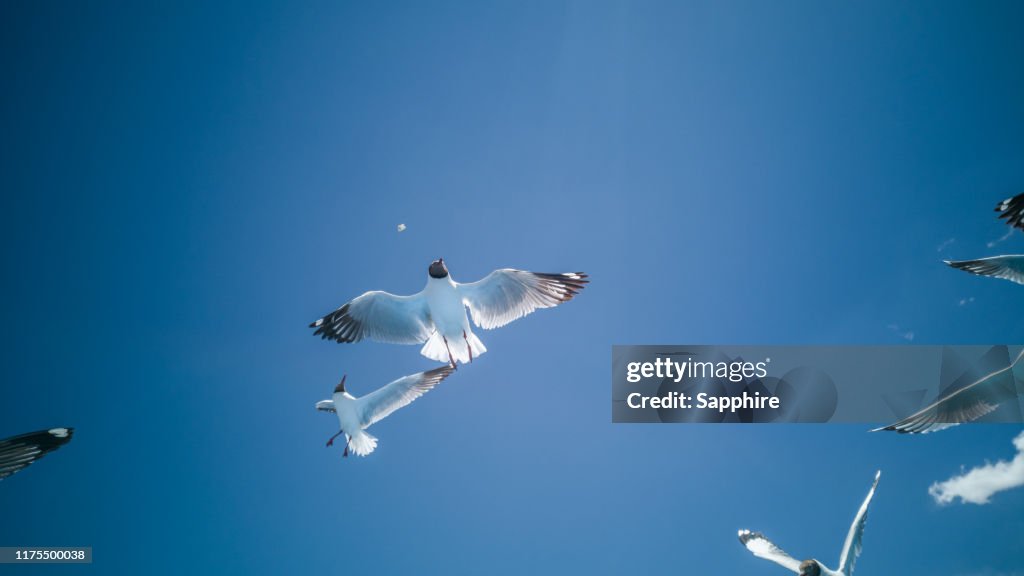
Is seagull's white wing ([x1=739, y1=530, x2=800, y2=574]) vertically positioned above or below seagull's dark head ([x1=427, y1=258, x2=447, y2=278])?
below

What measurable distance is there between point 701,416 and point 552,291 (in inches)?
78.8

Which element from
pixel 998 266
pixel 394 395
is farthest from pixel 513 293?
pixel 998 266

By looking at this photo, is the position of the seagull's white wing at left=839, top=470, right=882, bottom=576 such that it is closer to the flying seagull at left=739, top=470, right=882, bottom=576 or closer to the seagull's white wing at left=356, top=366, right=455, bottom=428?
the flying seagull at left=739, top=470, right=882, bottom=576

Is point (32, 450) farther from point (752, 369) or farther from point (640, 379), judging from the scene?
point (752, 369)

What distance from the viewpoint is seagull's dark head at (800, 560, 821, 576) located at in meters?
6.26

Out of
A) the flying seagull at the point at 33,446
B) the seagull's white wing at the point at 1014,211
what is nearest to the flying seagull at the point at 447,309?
the flying seagull at the point at 33,446

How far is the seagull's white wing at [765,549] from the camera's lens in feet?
21.4

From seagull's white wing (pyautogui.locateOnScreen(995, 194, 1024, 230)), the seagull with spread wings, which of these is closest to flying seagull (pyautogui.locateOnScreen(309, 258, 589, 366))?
seagull's white wing (pyautogui.locateOnScreen(995, 194, 1024, 230))

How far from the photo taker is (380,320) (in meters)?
6.50

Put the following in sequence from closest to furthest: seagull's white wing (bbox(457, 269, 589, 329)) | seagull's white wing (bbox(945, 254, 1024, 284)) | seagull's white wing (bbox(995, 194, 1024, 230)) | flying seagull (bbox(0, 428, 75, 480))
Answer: flying seagull (bbox(0, 428, 75, 480)) < seagull's white wing (bbox(995, 194, 1024, 230)) < seagull's white wing (bbox(945, 254, 1024, 284)) < seagull's white wing (bbox(457, 269, 589, 329))

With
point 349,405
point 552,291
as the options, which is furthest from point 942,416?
point 349,405

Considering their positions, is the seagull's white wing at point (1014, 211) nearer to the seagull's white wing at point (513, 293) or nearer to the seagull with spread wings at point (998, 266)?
the seagull with spread wings at point (998, 266)

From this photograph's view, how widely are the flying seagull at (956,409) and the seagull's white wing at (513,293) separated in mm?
2757

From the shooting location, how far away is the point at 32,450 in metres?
4.55
